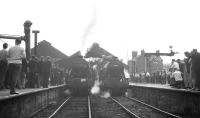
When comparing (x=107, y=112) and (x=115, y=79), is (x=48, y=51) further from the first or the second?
(x=107, y=112)

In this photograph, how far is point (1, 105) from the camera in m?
7.71

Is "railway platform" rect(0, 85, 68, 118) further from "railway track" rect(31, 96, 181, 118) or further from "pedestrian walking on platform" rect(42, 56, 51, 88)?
"pedestrian walking on platform" rect(42, 56, 51, 88)

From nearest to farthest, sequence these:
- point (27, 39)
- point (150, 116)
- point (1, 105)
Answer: point (1, 105) → point (150, 116) → point (27, 39)

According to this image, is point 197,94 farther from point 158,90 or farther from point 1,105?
point 1,105

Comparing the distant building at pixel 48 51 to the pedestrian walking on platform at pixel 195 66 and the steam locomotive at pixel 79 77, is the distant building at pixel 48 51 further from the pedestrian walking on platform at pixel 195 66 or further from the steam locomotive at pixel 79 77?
the pedestrian walking on platform at pixel 195 66

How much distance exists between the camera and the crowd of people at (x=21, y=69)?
8.76 meters

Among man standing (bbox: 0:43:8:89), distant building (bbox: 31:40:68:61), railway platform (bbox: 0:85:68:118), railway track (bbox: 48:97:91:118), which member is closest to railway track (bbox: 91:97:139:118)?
railway track (bbox: 48:97:91:118)

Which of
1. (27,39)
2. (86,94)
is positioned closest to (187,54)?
(27,39)

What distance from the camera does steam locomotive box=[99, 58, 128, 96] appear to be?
2189cm

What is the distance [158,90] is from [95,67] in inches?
633

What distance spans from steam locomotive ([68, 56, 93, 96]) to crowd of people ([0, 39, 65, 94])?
1515 millimetres

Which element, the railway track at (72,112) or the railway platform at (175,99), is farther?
the railway track at (72,112)

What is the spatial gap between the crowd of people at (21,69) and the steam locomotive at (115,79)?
4.21 metres

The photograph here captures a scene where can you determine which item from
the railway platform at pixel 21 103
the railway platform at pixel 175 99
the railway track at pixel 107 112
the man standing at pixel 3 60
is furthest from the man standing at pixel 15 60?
the railway platform at pixel 175 99
